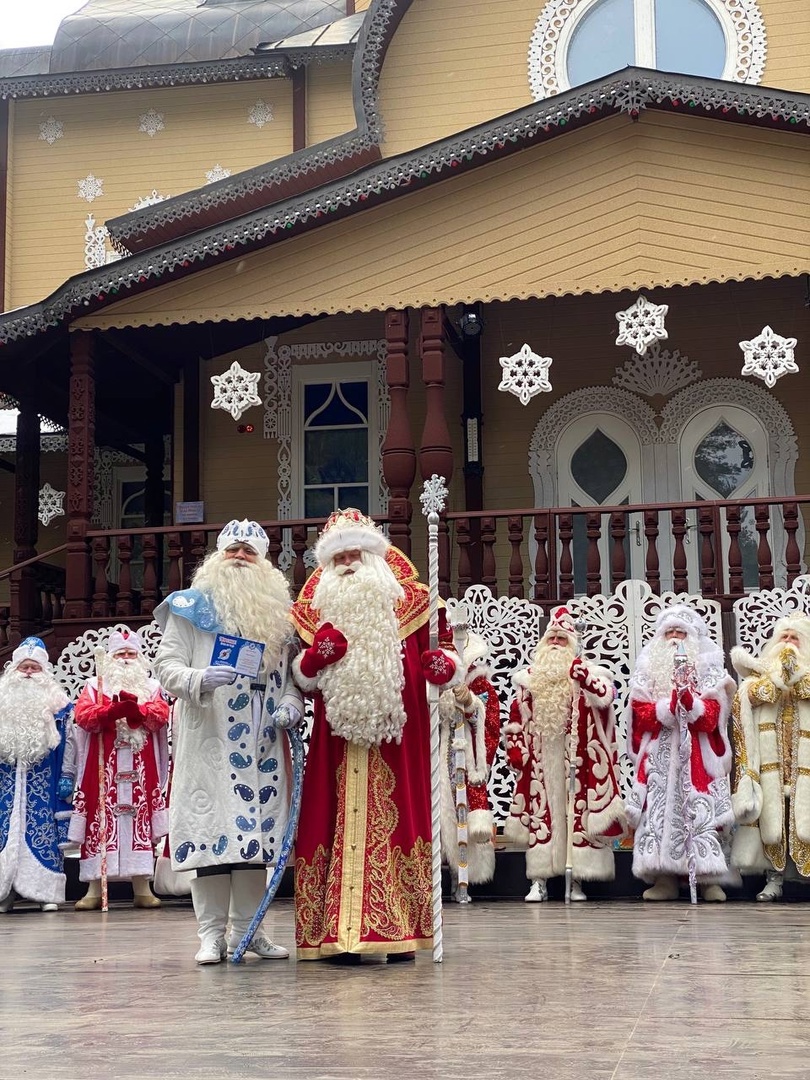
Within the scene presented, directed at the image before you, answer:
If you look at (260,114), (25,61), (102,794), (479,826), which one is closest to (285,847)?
(479,826)

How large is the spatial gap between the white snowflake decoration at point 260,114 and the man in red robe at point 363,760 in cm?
1238

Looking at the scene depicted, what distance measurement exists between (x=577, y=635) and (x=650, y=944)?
4340 millimetres

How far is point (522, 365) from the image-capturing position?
13.4 metres

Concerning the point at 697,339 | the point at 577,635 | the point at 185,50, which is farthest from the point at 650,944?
the point at 185,50

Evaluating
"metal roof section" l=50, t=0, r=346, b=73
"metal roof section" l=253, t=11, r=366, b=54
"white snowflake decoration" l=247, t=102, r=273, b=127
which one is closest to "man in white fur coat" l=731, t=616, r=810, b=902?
"metal roof section" l=253, t=11, r=366, b=54

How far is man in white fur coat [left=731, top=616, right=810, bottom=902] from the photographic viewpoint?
10.4m

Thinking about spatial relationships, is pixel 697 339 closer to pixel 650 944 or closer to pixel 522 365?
pixel 522 365

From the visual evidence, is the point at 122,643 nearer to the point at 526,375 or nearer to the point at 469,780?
the point at 469,780

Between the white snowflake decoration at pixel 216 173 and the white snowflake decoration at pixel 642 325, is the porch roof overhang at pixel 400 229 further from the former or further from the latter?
the white snowflake decoration at pixel 216 173

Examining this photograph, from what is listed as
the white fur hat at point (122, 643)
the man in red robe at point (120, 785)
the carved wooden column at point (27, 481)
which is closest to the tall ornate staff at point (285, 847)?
the man in red robe at point (120, 785)

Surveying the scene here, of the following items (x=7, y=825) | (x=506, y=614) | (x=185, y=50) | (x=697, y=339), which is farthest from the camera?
(x=185, y=50)

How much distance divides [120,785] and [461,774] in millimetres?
2956

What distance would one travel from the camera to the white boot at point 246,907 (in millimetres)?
6980

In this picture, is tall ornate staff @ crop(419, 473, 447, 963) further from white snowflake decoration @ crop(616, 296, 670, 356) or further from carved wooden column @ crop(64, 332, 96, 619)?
carved wooden column @ crop(64, 332, 96, 619)
